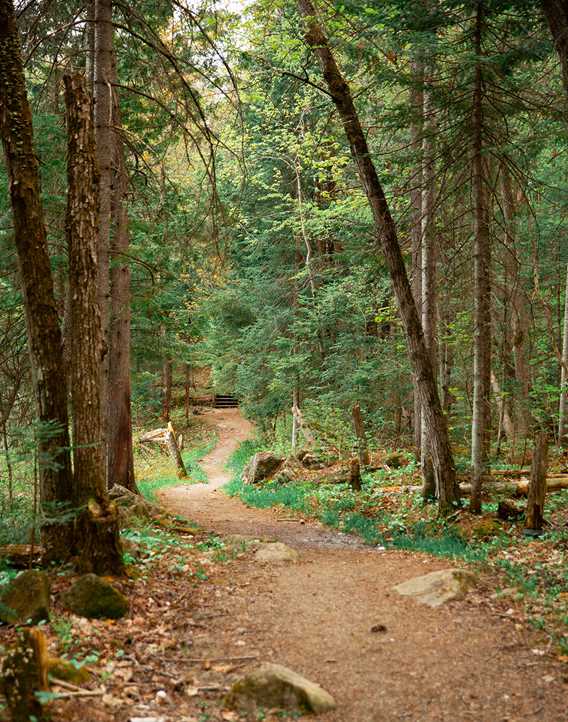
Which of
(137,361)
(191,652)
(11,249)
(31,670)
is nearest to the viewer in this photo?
(31,670)

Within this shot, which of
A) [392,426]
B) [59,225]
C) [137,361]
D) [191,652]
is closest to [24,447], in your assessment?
[191,652]

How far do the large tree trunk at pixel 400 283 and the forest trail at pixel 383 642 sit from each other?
195 centimetres

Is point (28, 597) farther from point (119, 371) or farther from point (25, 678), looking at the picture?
point (119, 371)

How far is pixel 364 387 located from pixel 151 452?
32.4ft

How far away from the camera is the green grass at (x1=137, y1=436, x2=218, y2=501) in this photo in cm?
1485

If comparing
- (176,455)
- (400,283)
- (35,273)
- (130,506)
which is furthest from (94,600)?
(176,455)

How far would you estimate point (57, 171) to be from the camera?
348 inches

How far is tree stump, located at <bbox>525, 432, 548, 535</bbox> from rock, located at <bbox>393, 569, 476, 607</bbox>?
2292mm

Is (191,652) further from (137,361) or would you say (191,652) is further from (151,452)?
(151,452)

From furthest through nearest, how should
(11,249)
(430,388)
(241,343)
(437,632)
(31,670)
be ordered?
(241,343)
(430,388)
(11,249)
(437,632)
(31,670)

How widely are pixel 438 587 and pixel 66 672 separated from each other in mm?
3843

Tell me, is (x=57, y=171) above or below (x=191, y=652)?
above

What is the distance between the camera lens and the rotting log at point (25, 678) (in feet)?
10.7

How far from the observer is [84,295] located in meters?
6.17
